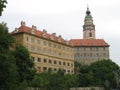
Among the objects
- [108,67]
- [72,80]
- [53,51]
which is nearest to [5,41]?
[72,80]

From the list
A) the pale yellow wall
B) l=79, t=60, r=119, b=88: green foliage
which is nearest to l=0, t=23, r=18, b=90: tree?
the pale yellow wall

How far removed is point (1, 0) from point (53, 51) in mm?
71737

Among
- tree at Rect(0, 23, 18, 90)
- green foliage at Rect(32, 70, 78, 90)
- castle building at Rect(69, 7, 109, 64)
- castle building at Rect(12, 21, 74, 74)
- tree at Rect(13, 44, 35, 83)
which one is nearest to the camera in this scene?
tree at Rect(0, 23, 18, 90)

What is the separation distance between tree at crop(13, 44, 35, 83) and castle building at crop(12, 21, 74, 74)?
24.1m

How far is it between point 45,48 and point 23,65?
1404 inches

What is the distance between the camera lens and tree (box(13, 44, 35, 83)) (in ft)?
189

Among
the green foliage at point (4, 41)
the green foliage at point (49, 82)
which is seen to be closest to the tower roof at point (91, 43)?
the green foliage at point (49, 82)

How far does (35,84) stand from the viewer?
198ft

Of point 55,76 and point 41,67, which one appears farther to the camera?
point 41,67

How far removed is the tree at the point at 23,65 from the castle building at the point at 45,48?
79.2 feet

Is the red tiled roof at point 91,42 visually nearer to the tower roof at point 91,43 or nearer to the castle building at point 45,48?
the tower roof at point 91,43

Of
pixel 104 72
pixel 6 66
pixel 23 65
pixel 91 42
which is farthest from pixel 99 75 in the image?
pixel 6 66

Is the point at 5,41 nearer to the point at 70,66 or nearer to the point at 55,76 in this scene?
the point at 55,76

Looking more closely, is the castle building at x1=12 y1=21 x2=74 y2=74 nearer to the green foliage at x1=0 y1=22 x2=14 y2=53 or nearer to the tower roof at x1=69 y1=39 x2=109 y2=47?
the tower roof at x1=69 y1=39 x2=109 y2=47
